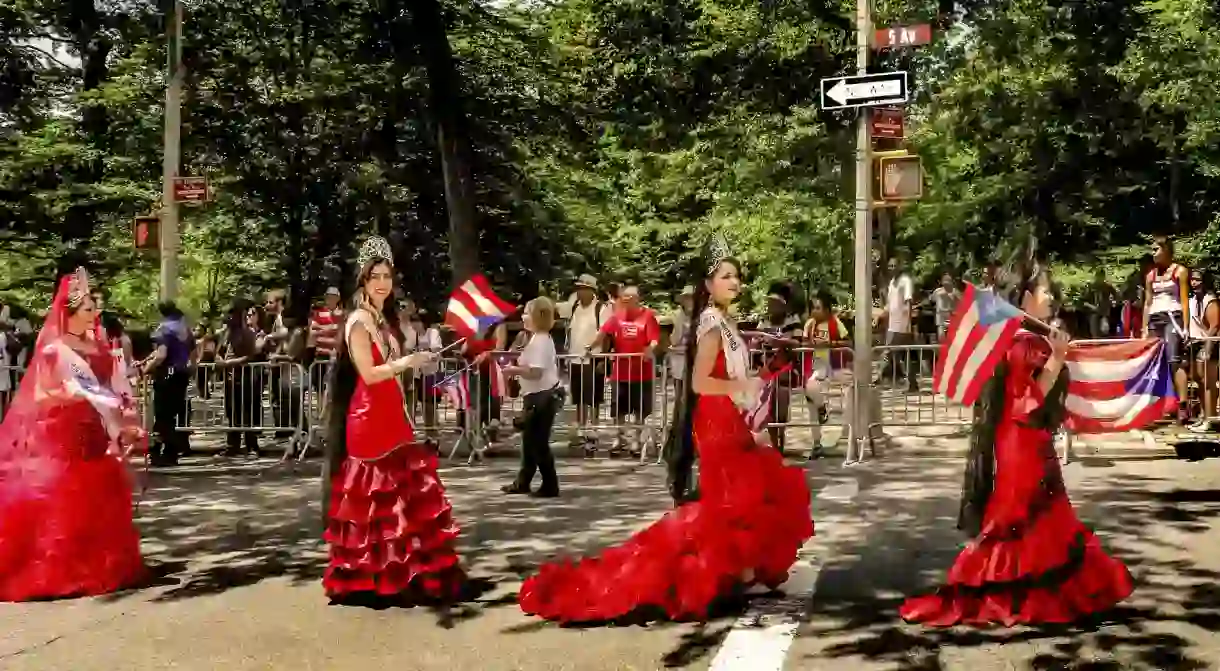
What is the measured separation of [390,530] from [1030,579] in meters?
3.23

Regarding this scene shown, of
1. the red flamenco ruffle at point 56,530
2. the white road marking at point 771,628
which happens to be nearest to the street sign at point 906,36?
the white road marking at point 771,628

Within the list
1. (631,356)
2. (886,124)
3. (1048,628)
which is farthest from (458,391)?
(1048,628)

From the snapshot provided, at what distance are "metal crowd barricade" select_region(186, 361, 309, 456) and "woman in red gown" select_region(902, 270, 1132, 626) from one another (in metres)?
9.35

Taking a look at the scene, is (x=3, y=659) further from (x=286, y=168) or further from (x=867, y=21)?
(x=286, y=168)

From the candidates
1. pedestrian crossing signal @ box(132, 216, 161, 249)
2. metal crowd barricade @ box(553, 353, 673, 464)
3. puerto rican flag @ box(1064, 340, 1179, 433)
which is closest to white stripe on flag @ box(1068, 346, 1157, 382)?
puerto rican flag @ box(1064, 340, 1179, 433)

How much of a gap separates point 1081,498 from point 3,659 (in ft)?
25.6

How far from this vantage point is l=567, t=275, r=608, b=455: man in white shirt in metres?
14.1

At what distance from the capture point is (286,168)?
27.2m

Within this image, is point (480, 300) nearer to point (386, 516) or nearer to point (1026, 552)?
point (386, 516)

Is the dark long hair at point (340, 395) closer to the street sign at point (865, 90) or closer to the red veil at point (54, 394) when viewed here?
the red veil at point (54, 394)

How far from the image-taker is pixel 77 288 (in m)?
7.56

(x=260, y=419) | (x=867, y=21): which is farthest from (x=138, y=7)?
(x=867, y=21)

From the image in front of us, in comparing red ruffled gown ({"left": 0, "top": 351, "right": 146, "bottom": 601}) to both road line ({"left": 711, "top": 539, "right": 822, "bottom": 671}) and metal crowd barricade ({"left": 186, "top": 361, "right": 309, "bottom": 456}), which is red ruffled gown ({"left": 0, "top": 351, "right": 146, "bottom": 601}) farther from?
metal crowd barricade ({"left": 186, "top": 361, "right": 309, "bottom": 456})

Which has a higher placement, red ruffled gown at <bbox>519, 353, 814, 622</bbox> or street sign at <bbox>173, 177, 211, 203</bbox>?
street sign at <bbox>173, 177, 211, 203</bbox>
